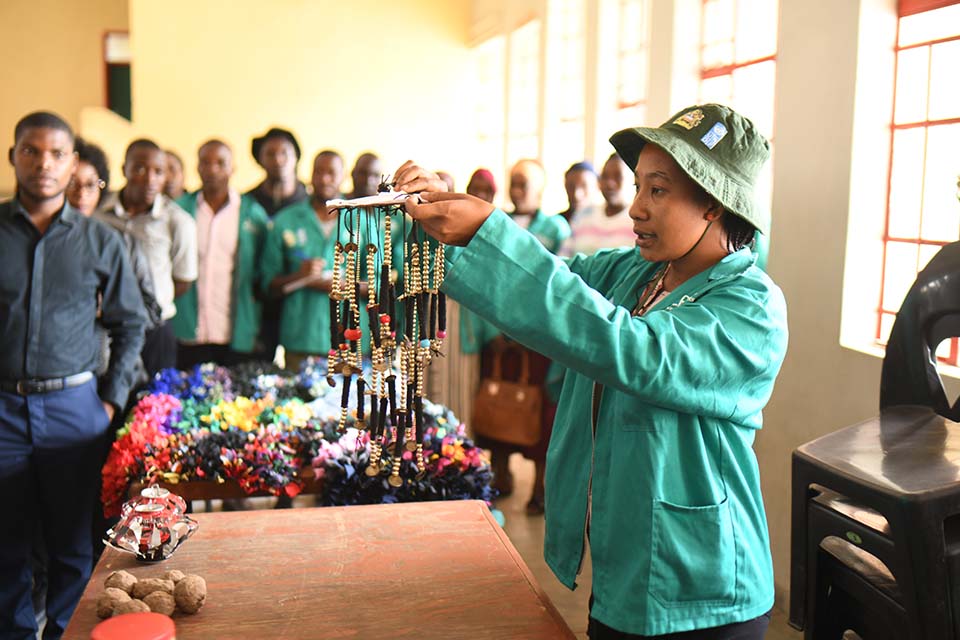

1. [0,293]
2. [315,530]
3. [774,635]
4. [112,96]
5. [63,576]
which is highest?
[112,96]

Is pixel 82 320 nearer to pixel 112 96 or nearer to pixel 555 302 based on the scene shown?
pixel 555 302

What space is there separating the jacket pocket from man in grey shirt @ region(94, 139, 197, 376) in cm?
358

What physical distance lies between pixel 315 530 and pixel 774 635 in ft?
7.51

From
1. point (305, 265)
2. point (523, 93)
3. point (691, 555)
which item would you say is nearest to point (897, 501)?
point (691, 555)

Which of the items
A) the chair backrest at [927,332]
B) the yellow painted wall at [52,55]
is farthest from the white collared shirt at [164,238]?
the yellow painted wall at [52,55]

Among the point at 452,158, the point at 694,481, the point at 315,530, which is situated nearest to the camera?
the point at 694,481

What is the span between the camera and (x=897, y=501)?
1.64 metres

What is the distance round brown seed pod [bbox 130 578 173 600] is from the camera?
67.4 inches

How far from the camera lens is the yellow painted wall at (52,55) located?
12.4 m

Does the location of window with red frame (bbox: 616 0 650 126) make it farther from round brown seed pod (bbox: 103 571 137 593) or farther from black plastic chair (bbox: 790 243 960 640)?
round brown seed pod (bbox: 103 571 137 593)

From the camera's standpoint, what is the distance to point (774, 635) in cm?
365

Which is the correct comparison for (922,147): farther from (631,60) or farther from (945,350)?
(631,60)

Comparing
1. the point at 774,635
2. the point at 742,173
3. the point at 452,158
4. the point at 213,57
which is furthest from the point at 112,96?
the point at 742,173

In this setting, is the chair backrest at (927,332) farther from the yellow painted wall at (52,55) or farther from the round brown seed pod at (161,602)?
the yellow painted wall at (52,55)
